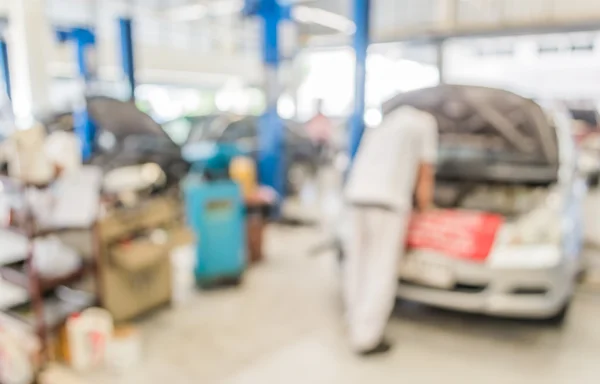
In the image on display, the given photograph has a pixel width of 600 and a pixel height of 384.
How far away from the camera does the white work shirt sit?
2969 mm

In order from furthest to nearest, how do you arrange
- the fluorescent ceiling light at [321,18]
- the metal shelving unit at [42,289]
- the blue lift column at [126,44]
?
the fluorescent ceiling light at [321,18] → the blue lift column at [126,44] → the metal shelving unit at [42,289]

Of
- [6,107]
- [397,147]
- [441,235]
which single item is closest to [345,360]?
[441,235]

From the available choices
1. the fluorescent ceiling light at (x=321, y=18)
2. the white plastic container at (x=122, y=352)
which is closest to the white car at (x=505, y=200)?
the white plastic container at (x=122, y=352)

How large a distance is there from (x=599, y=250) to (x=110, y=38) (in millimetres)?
9640

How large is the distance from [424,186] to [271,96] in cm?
277

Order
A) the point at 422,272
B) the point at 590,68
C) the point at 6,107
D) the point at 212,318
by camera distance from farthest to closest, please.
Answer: the point at 590,68 < the point at 6,107 < the point at 212,318 < the point at 422,272

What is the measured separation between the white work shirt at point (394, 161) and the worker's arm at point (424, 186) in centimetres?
4

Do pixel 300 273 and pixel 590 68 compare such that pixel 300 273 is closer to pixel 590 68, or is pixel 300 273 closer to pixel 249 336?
pixel 249 336

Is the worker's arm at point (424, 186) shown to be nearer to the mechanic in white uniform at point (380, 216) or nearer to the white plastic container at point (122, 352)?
the mechanic in white uniform at point (380, 216)

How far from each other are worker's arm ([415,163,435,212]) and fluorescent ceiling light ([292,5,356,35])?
841 centimetres

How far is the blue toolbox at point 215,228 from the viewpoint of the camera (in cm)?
377

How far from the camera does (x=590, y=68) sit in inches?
399

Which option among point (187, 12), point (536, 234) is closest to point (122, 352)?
point (536, 234)

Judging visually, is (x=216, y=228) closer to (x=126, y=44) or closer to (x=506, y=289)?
(x=506, y=289)
